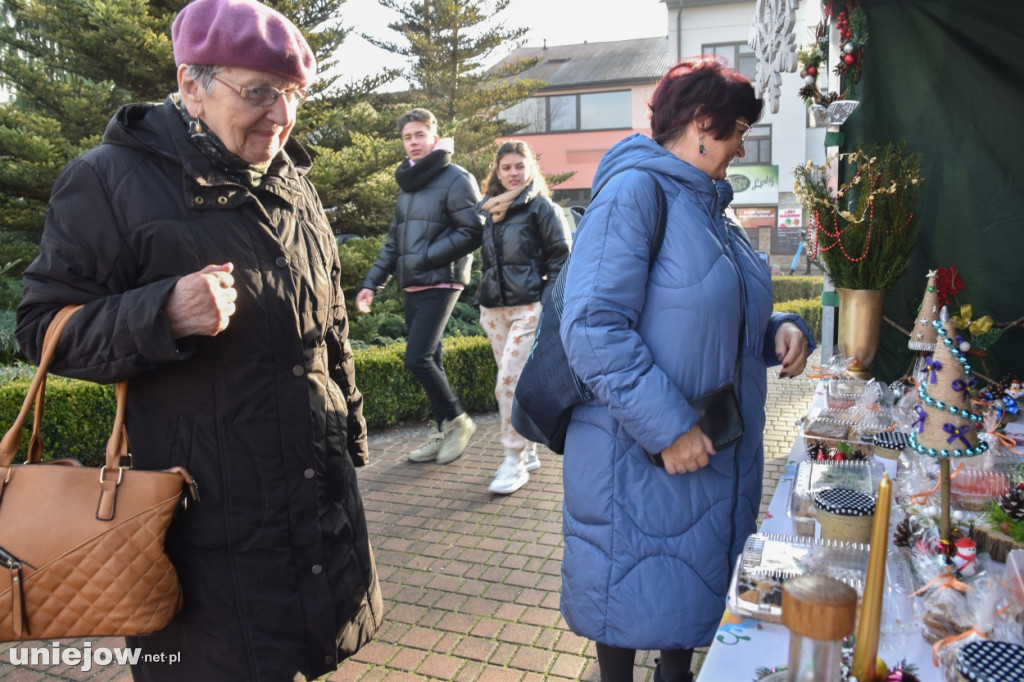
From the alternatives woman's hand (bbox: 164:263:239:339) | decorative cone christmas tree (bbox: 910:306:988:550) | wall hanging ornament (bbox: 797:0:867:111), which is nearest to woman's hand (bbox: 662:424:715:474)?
decorative cone christmas tree (bbox: 910:306:988:550)

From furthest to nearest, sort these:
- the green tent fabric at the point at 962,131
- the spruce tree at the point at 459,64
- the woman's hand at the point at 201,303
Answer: the spruce tree at the point at 459,64
the green tent fabric at the point at 962,131
the woman's hand at the point at 201,303

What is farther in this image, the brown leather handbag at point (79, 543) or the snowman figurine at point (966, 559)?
the snowman figurine at point (966, 559)

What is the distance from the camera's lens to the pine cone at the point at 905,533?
5.57ft

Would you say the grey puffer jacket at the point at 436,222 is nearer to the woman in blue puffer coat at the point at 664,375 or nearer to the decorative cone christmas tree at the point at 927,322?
the decorative cone christmas tree at the point at 927,322

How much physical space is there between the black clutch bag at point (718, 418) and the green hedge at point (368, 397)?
4.53 m

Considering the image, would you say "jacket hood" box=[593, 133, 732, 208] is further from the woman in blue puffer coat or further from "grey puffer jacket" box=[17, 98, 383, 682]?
"grey puffer jacket" box=[17, 98, 383, 682]

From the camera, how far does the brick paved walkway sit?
9.41ft

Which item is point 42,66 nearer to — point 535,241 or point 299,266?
point 535,241

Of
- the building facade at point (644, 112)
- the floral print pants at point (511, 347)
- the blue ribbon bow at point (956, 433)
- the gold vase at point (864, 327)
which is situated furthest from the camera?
the building facade at point (644, 112)

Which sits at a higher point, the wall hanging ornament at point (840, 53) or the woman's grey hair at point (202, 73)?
the wall hanging ornament at point (840, 53)

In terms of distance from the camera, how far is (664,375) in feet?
5.61

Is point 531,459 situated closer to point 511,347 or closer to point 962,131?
point 511,347

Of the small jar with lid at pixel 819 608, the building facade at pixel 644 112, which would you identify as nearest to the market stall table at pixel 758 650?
the small jar with lid at pixel 819 608

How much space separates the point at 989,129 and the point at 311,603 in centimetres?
369
